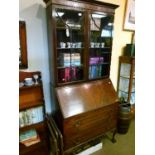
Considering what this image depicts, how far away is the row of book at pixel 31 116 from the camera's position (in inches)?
68.8

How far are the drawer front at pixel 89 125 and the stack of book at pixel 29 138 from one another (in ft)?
1.36

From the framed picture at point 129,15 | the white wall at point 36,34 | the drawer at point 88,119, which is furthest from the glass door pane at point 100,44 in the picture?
the framed picture at point 129,15

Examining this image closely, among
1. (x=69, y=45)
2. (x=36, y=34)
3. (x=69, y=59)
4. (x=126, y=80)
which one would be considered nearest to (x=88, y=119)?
(x=69, y=59)

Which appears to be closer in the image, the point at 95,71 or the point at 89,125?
the point at 89,125

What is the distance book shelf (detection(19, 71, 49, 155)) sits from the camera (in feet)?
5.80

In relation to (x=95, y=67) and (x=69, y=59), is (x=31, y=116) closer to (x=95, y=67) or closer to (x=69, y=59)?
(x=69, y=59)

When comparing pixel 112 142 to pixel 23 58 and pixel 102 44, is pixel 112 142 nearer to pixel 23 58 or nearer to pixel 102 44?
pixel 102 44

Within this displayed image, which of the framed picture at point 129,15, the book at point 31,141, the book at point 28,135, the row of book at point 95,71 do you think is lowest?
the book at point 31,141

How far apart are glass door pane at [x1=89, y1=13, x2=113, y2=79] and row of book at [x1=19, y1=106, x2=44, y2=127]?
0.84m

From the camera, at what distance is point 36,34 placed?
1.89m

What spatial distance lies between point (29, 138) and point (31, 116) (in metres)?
0.30

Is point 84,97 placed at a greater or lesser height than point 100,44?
lesser

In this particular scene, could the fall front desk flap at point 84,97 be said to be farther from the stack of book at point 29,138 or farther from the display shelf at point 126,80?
the display shelf at point 126,80

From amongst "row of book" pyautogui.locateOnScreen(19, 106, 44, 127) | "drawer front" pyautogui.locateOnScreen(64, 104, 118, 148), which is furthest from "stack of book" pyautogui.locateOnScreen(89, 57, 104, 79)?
"row of book" pyautogui.locateOnScreen(19, 106, 44, 127)
